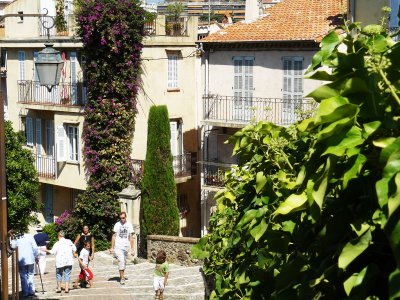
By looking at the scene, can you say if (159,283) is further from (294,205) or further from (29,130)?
(29,130)

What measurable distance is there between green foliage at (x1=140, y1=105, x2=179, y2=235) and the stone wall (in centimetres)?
277

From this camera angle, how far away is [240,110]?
2912cm

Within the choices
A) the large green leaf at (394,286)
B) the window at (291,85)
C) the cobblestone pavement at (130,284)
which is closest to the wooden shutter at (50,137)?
the cobblestone pavement at (130,284)

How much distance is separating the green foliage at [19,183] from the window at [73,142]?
19.0 feet

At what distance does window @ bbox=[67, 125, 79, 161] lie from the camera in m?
32.5

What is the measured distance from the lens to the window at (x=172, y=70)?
32.4 meters

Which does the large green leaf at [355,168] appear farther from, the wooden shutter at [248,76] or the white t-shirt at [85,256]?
the wooden shutter at [248,76]

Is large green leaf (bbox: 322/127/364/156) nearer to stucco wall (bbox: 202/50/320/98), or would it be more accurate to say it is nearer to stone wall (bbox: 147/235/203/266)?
stone wall (bbox: 147/235/203/266)

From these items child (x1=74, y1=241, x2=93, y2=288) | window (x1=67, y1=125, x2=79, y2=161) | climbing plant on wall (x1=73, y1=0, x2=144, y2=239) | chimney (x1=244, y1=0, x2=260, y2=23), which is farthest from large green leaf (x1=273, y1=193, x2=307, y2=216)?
window (x1=67, y1=125, x2=79, y2=161)

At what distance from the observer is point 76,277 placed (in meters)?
22.1

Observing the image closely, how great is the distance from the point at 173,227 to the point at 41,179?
315 inches

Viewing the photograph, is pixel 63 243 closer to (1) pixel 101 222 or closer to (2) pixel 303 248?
(1) pixel 101 222

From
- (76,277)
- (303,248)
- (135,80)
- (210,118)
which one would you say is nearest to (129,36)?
(135,80)

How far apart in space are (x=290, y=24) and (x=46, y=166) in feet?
38.0
